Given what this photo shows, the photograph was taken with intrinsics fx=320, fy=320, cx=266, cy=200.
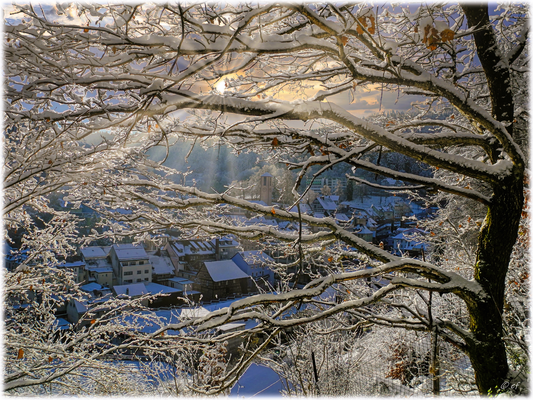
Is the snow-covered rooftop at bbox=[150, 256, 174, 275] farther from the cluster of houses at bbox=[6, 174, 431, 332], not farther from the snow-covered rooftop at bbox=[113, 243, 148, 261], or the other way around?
the snow-covered rooftop at bbox=[113, 243, 148, 261]

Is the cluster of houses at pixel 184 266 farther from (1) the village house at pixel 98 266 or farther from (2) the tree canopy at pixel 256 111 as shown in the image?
(2) the tree canopy at pixel 256 111

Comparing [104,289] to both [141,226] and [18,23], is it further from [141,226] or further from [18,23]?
[18,23]

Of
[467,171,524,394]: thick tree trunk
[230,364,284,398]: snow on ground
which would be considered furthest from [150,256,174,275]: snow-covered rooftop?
[467,171,524,394]: thick tree trunk

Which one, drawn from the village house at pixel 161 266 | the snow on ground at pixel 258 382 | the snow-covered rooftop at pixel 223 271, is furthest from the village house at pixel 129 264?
the snow on ground at pixel 258 382

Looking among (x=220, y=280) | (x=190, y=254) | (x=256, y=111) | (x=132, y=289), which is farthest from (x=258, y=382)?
(x=190, y=254)

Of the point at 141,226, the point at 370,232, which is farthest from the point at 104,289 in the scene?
the point at 141,226

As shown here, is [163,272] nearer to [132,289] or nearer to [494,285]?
[132,289]
